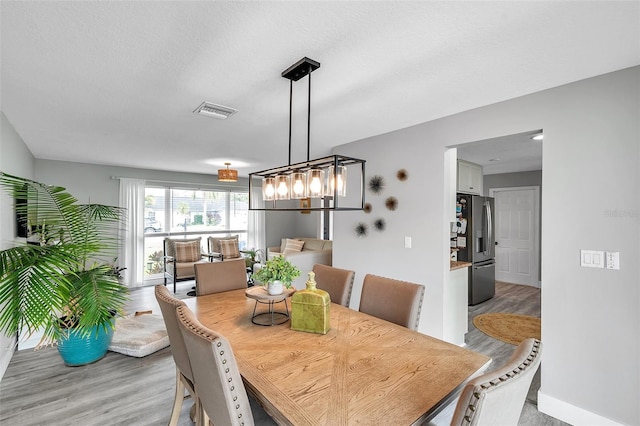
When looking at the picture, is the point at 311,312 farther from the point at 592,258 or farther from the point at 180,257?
the point at 180,257

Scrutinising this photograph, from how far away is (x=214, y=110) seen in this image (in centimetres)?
263

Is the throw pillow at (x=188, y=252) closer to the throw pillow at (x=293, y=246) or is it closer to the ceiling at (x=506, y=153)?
the throw pillow at (x=293, y=246)

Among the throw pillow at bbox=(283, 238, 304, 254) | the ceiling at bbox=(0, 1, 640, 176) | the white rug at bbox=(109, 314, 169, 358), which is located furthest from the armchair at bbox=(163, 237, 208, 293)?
the ceiling at bbox=(0, 1, 640, 176)

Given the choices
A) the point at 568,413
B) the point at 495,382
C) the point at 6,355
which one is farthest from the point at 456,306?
the point at 6,355

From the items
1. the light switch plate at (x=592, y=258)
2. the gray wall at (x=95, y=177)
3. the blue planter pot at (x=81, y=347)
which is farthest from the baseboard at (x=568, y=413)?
the gray wall at (x=95, y=177)

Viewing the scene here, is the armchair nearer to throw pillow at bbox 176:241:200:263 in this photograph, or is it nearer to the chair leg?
throw pillow at bbox 176:241:200:263

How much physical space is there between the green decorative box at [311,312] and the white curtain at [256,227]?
5.84m

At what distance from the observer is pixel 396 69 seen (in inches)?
75.0

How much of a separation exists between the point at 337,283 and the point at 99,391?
6.98 ft

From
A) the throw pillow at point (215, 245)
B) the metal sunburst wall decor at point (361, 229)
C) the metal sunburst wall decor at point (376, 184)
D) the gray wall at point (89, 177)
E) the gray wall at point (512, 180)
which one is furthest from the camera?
the throw pillow at point (215, 245)

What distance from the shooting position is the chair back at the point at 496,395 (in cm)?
79

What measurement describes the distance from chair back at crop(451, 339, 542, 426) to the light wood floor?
3.16 ft

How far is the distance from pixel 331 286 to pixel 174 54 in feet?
6.42

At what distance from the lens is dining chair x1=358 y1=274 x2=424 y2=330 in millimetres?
1981
